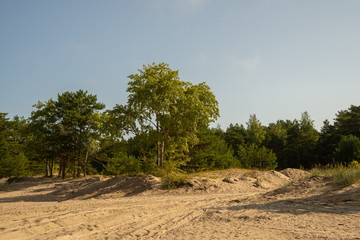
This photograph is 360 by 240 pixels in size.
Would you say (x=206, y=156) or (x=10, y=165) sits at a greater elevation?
(x=10, y=165)

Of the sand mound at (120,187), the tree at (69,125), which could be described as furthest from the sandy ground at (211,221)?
the tree at (69,125)

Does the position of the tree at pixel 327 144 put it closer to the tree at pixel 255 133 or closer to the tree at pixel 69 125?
the tree at pixel 255 133

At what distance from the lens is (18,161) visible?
30109 millimetres

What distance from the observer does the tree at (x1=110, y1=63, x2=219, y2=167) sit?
1703 centimetres

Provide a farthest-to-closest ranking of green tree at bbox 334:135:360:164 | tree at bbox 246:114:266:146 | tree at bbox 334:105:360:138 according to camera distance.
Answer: tree at bbox 246:114:266:146 → tree at bbox 334:105:360:138 → green tree at bbox 334:135:360:164

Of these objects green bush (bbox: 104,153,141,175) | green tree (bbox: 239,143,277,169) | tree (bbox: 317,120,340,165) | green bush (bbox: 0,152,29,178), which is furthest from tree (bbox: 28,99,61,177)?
tree (bbox: 317,120,340,165)

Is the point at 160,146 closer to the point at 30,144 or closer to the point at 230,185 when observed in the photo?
the point at 230,185

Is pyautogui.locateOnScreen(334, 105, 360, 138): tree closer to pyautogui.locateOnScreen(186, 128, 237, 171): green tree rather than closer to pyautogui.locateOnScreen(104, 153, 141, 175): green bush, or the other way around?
pyautogui.locateOnScreen(186, 128, 237, 171): green tree

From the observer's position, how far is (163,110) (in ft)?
56.4

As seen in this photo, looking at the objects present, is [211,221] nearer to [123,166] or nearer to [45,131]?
[123,166]

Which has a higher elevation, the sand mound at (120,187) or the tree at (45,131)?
the tree at (45,131)

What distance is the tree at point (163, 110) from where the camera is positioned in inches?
671

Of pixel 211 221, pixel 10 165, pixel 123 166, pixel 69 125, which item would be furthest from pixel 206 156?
pixel 211 221

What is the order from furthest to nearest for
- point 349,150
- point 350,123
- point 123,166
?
point 350,123 < point 349,150 < point 123,166
